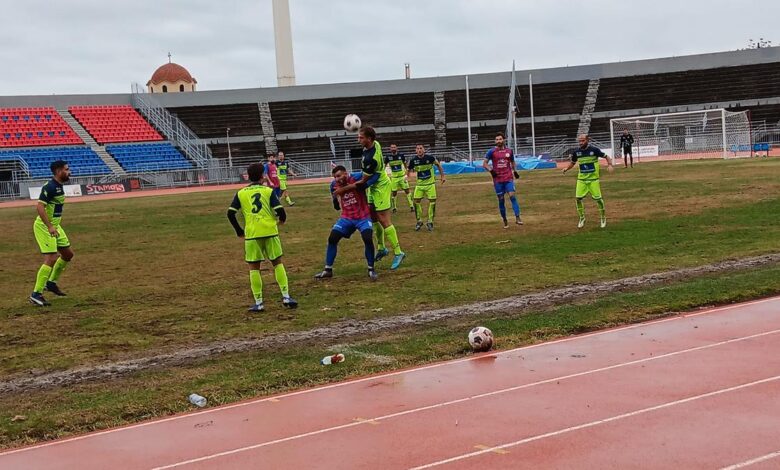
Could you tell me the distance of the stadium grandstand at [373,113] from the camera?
55594 mm

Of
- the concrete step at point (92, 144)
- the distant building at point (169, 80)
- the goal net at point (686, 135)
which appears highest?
the distant building at point (169, 80)

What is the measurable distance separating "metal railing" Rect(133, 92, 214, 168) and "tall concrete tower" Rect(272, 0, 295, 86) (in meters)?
14.0

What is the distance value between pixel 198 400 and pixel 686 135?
1861 inches

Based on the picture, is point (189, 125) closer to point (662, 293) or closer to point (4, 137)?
point (4, 137)

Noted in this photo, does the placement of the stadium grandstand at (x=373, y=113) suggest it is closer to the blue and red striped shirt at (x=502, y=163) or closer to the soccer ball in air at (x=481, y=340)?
the blue and red striped shirt at (x=502, y=163)

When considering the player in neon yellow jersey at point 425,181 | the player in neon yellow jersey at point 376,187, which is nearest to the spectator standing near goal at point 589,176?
the player in neon yellow jersey at point 425,181

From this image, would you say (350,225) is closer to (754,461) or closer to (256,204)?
(256,204)

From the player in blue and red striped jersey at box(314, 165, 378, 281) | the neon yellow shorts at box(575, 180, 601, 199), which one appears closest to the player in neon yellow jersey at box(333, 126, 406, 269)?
the player in blue and red striped jersey at box(314, 165, 378, 281)

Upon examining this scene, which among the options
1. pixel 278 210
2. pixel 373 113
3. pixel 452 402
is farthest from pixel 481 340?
pixel 373 113

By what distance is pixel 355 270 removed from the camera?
13.2 metres

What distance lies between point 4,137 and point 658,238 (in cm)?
5120

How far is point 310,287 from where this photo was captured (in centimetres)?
1188

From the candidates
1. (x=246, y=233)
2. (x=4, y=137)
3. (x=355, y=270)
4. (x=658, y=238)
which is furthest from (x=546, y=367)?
(x=4, y=137)

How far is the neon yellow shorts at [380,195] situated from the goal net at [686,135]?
35608 millimetres
